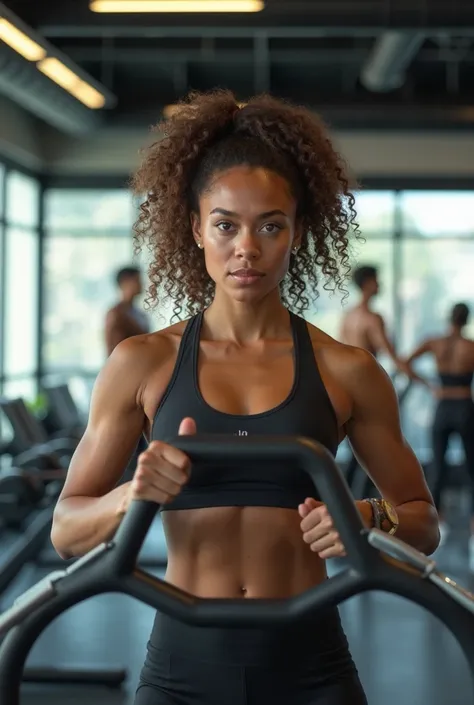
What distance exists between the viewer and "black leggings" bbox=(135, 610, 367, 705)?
62.5 inches

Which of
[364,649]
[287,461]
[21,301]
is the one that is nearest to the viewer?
[287,461]

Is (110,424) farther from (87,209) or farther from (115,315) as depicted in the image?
(87,209)

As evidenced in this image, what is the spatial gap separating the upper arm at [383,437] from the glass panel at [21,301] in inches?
315

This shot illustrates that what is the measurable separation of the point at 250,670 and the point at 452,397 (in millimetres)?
5964

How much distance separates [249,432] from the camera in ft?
5.11

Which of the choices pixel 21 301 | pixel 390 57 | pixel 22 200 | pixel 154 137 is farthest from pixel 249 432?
pixel 22 200

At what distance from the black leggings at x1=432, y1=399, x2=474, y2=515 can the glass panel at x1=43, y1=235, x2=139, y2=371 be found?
4431mm

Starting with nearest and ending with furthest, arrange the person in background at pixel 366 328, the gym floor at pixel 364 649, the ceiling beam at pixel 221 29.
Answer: the gym floor at pixel 364 649 → the ceiling beam at pixel 221 29 → the person in background at pixel 366 328

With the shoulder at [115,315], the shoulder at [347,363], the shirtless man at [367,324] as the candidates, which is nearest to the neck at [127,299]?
the shoulder at [115,315]

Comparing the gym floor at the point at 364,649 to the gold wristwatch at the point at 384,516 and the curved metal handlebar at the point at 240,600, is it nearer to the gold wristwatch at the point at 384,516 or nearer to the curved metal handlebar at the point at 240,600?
the gold wristwatch at the point at 384,516

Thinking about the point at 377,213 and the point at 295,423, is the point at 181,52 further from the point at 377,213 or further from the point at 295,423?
the point at 295,423

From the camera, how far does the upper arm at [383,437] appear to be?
1700 mm

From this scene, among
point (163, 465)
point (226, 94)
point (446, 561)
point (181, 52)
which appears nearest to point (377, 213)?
point (181, 52)

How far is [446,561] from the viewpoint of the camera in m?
6.66
